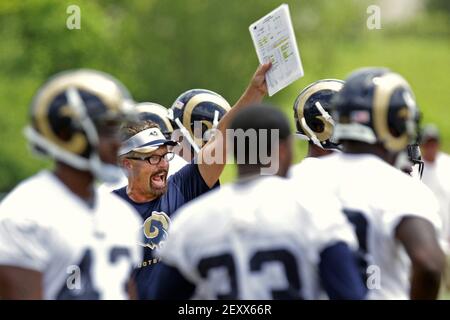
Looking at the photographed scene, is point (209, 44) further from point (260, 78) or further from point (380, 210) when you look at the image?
point (380, 210)

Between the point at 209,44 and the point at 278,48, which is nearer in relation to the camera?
the point at 278,48

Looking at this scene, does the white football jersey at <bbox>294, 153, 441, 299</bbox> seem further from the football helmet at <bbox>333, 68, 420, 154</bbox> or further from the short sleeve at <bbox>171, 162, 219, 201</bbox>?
the short sleeve at <bbox>171, 162, 219, 201</bbox>

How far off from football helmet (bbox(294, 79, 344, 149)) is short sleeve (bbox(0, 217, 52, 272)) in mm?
2870

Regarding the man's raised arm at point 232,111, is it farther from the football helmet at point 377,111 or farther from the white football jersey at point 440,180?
the white football jersey at point 440,180

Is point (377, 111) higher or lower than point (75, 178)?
higher

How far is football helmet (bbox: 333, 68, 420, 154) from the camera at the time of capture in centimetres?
523

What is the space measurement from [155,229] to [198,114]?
4.30ft

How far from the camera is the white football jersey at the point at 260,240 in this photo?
4.71 metres

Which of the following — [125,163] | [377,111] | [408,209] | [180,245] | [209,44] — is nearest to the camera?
[180,245]

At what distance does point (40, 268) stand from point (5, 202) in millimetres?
330

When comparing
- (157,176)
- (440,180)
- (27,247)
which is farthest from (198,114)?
(440,180)

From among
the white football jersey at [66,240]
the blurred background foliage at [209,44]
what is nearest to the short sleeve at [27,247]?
the white football jersey at [66,240]

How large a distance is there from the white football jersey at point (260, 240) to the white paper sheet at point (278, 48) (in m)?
1.82

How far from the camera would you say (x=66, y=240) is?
4.71m
